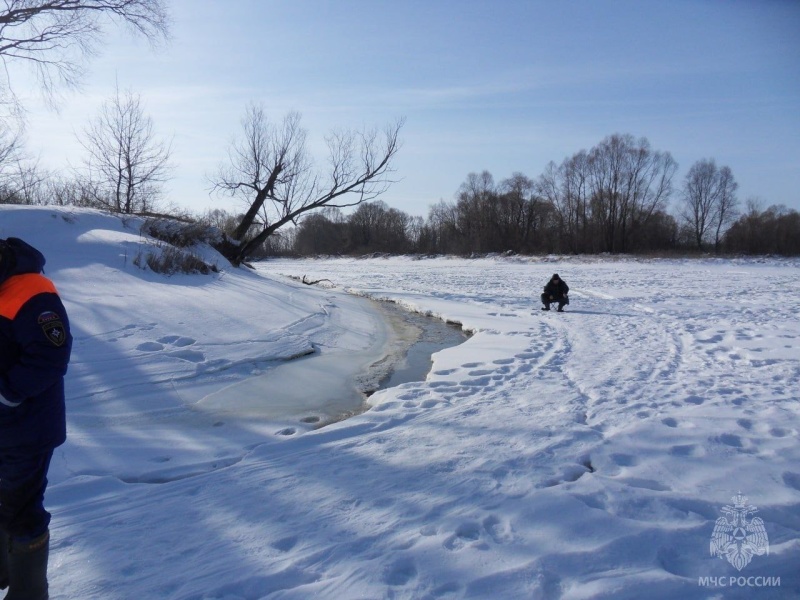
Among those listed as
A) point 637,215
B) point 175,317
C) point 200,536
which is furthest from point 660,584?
point 637,215

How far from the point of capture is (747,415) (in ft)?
16.0

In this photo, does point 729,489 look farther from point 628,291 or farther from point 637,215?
point 637,215

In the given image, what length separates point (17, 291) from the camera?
2.40 metres

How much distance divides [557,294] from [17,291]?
12350 millimetres

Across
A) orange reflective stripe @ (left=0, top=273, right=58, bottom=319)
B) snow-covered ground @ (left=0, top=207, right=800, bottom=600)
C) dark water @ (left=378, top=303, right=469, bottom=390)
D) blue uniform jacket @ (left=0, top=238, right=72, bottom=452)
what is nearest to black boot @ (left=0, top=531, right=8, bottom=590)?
snow-covered ground @ (left=0, top=207, right=800, bottom=600)

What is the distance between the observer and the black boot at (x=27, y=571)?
7.95 ft

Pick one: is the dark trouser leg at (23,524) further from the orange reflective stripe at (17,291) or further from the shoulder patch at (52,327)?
the orange reflective stripe at (17,291)

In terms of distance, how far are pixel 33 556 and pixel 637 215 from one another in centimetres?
5805

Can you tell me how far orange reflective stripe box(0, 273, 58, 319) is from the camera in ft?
7.79

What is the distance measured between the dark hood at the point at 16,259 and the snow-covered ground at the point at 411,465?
1.60 m

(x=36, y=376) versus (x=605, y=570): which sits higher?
(x=36, y=376)

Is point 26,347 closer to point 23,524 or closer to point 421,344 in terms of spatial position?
point 23,524

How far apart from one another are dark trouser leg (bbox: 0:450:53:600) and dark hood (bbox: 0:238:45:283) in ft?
2.80

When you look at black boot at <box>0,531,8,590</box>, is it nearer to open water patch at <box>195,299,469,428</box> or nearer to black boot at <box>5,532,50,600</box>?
black boot at <box>5,532,50,600</box>
